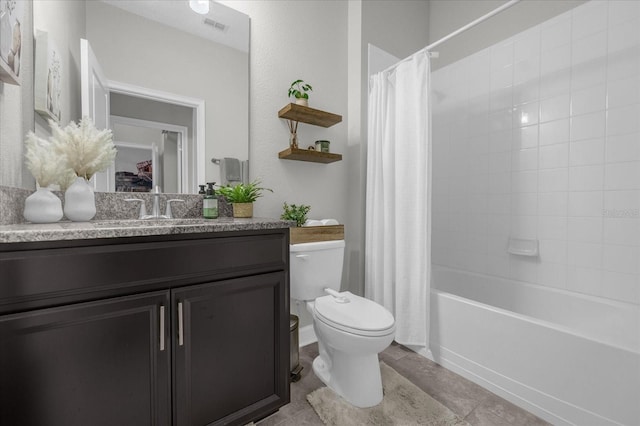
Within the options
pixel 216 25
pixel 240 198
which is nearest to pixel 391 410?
pixel 240 198

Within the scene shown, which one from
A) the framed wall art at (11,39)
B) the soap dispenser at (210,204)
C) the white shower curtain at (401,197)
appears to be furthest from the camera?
the white shower curtain at (401,197)

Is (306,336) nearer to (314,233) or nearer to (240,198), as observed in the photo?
(314,233)

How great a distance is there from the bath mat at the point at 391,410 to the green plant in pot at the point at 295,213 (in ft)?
3.19

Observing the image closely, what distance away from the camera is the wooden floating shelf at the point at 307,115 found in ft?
5.97

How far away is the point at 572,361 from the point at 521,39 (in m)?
2.14

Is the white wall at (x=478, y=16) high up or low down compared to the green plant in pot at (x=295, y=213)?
up

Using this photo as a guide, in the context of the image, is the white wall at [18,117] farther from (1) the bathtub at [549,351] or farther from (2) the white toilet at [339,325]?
(1) the bathtub at [549,351]

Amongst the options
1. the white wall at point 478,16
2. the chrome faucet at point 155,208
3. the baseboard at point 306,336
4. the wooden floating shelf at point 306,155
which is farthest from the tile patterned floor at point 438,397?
the white wall at point 478,16

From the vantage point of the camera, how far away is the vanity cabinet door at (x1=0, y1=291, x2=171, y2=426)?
75 centimetres

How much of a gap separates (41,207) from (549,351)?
2.18 meters

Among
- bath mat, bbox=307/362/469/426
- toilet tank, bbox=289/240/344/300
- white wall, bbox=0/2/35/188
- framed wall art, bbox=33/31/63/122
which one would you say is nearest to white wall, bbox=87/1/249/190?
framed wall art, bbox=33/31/63/122

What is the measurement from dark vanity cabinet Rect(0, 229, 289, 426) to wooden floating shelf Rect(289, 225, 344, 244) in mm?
399

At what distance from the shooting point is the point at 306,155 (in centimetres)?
189

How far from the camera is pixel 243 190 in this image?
1627 mm
